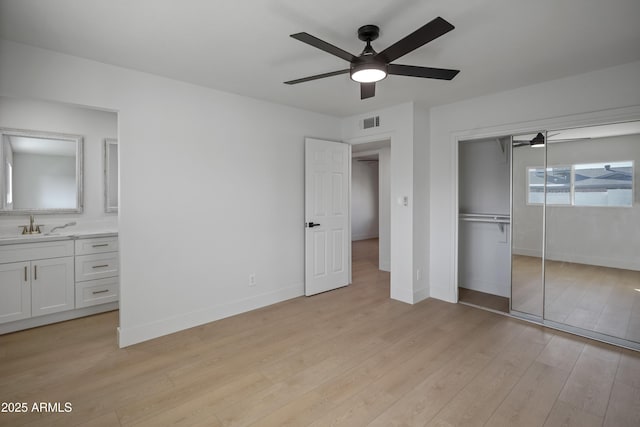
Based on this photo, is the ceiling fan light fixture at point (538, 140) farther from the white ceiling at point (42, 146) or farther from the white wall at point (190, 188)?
the white ceiling at point (42, 146)

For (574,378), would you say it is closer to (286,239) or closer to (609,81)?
(609,81)

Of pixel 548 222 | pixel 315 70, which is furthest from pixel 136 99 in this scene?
pixel 548 222

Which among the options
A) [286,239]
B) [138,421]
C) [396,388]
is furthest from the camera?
[286,239]

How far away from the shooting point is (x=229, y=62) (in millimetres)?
2820

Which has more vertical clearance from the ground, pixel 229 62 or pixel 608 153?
pixel 229 62

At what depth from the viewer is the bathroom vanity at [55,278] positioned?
10.4 ft

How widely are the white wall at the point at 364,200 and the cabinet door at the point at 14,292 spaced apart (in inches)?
298

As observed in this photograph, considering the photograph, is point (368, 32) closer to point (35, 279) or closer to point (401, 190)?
point (401, 190)

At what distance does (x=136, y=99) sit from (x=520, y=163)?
13.6ft

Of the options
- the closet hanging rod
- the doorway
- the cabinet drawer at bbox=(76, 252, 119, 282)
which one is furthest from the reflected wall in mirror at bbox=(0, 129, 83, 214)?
the closet hanging rod

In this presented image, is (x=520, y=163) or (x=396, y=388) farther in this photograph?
(x=520, y=163)

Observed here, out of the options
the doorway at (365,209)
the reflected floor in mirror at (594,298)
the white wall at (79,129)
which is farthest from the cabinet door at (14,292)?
the reflected floor in mirror at (594,298)

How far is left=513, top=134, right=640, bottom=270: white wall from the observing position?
291cm

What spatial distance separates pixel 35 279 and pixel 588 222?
578 centimetres
